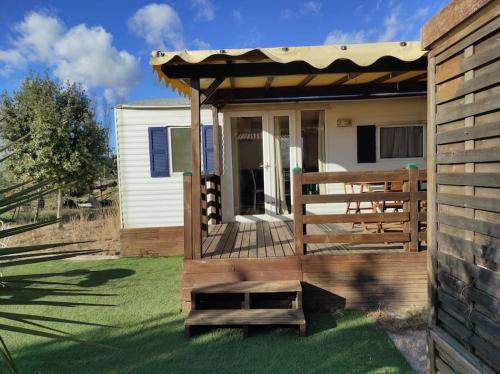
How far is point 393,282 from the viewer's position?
3619 mm

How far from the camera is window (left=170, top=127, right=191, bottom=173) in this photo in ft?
20.8

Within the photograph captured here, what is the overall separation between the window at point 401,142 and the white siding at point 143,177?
308cm

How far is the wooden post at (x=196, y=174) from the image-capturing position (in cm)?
358

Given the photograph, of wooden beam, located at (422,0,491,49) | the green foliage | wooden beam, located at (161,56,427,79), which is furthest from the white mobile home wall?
the green foliage

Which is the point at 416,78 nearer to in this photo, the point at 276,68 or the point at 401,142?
the point at 401,142

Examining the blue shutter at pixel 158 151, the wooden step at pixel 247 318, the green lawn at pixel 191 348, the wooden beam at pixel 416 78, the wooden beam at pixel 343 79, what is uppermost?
the wooden beam at pixel 416 78

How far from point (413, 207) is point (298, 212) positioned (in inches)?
45.1

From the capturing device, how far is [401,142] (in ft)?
20.5

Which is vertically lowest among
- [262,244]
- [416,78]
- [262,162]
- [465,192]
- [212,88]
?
[262,244]

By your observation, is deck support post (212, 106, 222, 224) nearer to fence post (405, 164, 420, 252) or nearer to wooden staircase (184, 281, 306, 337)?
wooden staircase (184, 281, 306, 337)

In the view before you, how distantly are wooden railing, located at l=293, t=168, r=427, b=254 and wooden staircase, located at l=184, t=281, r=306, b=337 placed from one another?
0.48 metres

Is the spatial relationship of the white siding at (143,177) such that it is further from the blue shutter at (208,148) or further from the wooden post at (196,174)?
the wooden post at (196,174)

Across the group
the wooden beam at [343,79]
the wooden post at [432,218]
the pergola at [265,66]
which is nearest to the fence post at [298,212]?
the pergola at [265,66]

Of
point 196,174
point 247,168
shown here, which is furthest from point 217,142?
point 196,174
